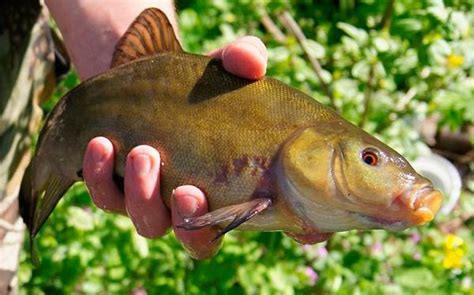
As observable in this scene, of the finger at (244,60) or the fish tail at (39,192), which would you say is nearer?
the finger at (244,60)

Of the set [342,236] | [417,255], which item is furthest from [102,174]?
[417,255]

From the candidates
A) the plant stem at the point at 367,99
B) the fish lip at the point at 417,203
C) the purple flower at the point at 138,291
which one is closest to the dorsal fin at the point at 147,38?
the fish lip at the point at 417,203

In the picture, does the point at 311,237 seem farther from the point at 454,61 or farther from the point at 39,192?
the point at 454,61

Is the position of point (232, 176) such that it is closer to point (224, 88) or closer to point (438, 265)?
point (224, 88)

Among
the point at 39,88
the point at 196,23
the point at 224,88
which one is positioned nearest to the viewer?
the point at 224,88

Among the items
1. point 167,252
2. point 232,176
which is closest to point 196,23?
Result: point 167,252

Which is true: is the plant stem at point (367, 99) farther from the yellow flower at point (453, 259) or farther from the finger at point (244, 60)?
the finger at point (244, 60)
